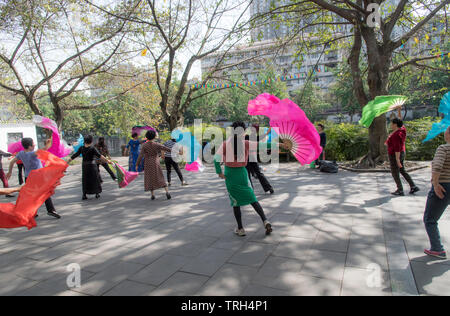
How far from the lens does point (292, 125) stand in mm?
4805

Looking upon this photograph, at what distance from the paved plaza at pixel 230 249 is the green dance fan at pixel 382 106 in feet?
5.81

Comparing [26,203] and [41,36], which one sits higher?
[41,36]

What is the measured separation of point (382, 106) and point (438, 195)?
11.3ft

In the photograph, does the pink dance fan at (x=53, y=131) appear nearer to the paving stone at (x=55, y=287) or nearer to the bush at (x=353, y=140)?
the paving stone at (x=55, y=287)

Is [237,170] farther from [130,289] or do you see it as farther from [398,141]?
[398,141]

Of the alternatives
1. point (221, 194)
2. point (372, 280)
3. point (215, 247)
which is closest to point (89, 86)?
point (221, 194)

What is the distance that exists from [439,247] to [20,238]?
593 centimetres

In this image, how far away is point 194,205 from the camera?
6.30 meters

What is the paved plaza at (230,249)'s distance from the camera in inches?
114

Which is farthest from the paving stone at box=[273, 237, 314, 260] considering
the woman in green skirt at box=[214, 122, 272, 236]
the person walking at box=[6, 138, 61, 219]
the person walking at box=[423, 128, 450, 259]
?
the person walking at box=[6, 138, 61, 219]

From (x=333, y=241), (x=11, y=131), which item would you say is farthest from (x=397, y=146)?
(x=11, y=131)

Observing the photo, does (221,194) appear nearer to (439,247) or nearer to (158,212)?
(158,212)

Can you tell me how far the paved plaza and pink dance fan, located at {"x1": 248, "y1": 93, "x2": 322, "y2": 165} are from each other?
3.92ft

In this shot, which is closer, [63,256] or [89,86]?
[63,256]
